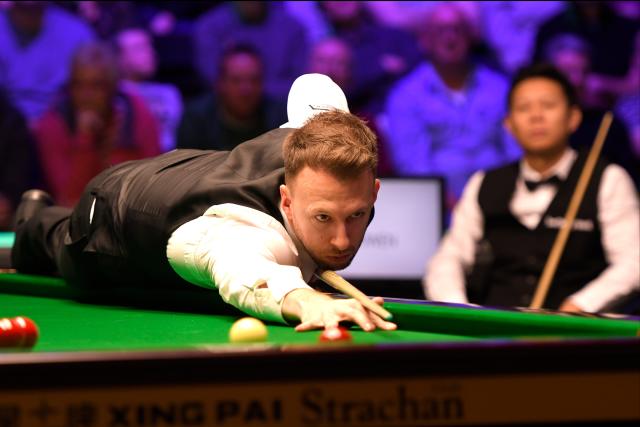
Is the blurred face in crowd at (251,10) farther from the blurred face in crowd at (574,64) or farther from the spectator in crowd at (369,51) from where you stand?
the blurred face in crowd at (574,64)

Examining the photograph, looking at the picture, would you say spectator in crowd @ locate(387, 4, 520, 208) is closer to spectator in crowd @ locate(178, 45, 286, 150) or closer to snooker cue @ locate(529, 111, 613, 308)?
spectator in crowd @ locate(178, 45, 286, 150)

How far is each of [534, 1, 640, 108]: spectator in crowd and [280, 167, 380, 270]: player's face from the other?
4.41m

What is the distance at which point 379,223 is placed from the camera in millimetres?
5227

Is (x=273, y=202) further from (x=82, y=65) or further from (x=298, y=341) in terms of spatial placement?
(x=82, y=65)

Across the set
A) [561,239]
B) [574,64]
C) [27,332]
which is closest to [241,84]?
[574,64]

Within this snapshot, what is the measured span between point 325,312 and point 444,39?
4718 mm

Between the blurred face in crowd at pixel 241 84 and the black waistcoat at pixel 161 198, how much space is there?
2.98 metres

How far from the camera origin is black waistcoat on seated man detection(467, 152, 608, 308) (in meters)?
4.29

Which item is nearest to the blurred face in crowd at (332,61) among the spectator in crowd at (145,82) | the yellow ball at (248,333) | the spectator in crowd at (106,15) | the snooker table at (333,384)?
the spectator in crowd at (145,82)

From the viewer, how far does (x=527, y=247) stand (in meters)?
4.38

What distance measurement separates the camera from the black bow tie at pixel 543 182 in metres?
4.40

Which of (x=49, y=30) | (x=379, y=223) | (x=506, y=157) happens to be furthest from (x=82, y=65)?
(x=506, y=157)

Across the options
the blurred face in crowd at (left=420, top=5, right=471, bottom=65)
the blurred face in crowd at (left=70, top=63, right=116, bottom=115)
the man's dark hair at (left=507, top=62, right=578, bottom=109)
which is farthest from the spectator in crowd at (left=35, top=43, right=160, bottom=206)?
the man's dark hair at (left=507, top=62, right=578, bottom=109)

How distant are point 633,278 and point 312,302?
254 cm
